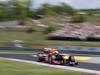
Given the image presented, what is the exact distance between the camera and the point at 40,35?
4803 cm

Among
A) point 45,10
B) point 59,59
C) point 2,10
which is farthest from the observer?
point 45,10

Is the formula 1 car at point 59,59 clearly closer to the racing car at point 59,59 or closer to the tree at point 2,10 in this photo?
the racing car at point 59,59

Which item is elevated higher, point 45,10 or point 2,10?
point 45,10

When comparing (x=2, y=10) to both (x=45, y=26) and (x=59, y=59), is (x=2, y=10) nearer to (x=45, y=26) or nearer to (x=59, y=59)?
(x=45, y=26)

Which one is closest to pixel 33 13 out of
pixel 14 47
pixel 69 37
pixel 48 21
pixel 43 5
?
pixel 43 5

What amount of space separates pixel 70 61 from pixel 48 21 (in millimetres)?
64597

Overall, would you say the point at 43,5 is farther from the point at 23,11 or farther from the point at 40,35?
the point at 40,35

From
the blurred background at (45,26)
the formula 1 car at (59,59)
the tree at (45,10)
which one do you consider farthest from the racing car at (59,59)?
the tree at (45,10)

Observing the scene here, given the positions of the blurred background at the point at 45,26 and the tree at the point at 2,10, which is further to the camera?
the tree at the point at 2,10

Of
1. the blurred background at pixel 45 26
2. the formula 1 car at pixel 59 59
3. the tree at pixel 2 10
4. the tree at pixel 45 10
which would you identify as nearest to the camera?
the formula 1 car at pixel 59 59

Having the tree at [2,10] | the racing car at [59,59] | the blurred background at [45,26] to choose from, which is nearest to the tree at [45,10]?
the blurred background at [45,26]

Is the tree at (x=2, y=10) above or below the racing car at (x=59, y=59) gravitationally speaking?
above

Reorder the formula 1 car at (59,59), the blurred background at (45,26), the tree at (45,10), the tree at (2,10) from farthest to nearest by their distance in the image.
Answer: the tree at (45,10) < the tree at (2,10) < the blurred background at (45,26) < the formula 1 car at (59,59)

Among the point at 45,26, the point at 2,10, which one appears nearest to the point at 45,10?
the point at 2,10
